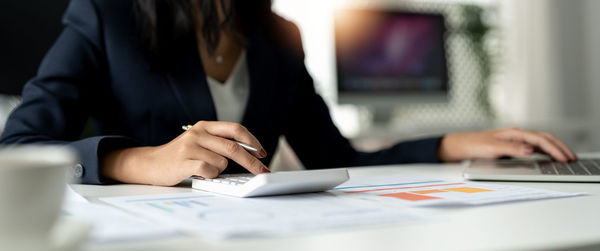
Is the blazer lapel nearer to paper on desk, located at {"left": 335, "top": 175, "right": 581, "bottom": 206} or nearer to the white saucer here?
paper on desk, located at {"left": 335, "top": 175, "right": 581, "bottom": 206}

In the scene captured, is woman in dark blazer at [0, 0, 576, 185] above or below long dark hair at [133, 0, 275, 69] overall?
below

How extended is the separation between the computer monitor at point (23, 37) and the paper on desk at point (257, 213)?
82 cm

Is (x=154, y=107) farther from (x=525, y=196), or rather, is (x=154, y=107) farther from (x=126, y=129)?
(x=525, y=196)

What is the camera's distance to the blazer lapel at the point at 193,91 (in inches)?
37.3

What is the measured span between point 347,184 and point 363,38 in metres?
2.06

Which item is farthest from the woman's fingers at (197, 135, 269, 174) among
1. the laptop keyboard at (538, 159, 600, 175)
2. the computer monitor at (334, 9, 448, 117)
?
the computer monitor at (334, 9, 448, 117)

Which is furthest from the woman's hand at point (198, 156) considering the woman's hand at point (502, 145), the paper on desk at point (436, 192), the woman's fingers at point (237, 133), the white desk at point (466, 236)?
the woman's hand at point (502, 145)

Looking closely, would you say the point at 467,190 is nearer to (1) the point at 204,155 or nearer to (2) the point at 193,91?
(1) the point at 204,155

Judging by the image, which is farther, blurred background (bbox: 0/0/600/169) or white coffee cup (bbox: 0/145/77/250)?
blurred background (bbox: 0/0/600/169)

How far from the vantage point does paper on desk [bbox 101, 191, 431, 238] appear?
0.37m

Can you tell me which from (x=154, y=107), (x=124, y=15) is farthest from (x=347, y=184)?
(x=124, y=15)

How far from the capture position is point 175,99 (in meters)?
0.95

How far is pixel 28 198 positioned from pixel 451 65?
3281 mm

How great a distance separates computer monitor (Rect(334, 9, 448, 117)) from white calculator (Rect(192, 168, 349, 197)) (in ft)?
6.72
